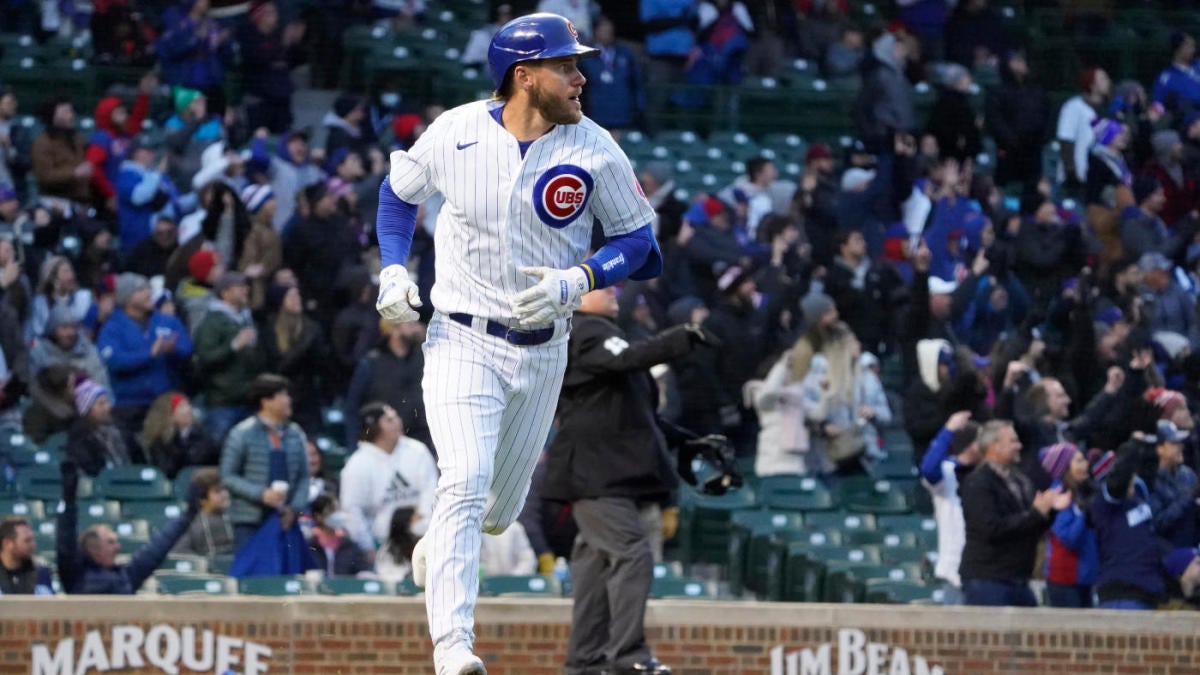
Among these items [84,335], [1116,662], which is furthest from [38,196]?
[1116,662]

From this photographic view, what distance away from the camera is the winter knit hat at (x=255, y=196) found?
39.7 ft

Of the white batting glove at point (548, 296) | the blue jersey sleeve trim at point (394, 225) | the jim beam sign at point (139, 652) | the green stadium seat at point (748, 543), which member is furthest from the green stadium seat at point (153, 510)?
the white batting glove at point (548, 296)

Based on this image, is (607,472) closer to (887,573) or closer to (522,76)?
(522,76)

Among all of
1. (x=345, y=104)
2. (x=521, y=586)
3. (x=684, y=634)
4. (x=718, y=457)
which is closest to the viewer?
(x=718, y=457)

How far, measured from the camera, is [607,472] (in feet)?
25.0

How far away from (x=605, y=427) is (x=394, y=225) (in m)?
1.97

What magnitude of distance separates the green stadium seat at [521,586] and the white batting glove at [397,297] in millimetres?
3376

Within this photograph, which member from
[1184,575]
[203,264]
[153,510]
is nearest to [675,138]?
[203,264]

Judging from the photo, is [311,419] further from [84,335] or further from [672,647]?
[672,647]

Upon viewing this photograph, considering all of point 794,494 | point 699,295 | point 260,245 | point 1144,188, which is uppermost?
point 1144,188

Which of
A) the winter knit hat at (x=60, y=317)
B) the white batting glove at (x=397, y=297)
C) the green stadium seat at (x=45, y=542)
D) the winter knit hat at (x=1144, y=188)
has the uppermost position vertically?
the winter knit hat at (x=1144, y=188)

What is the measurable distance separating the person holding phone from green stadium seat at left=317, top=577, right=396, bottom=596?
2494 millimetres

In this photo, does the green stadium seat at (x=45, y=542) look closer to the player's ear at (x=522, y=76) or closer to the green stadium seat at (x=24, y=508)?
the green stadium seat at (x=24, y=508)

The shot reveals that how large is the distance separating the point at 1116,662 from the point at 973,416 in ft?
8.67
